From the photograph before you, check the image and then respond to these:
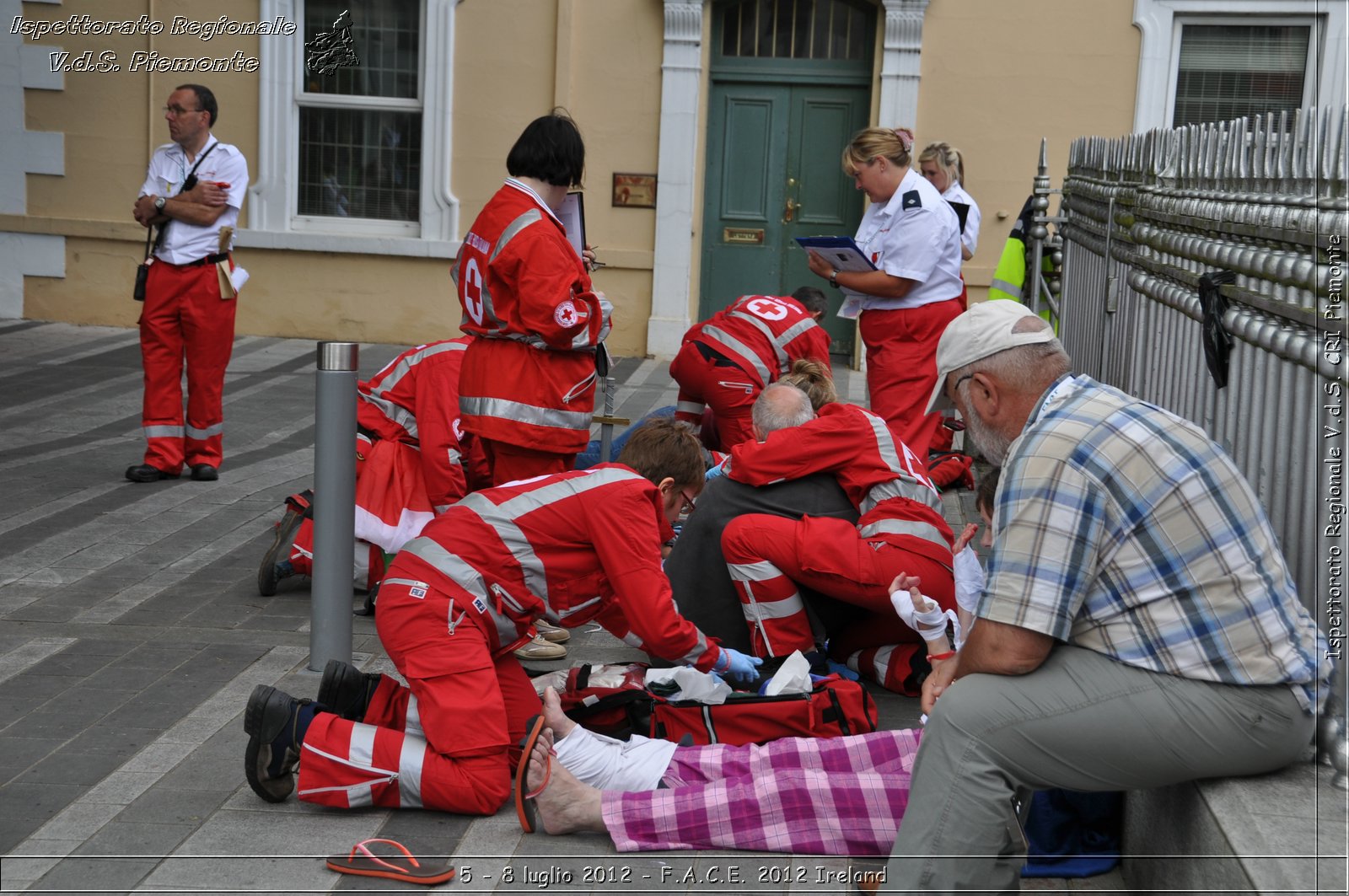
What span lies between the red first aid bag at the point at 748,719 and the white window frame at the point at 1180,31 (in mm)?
8722

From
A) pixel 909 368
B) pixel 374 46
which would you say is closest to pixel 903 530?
pixel 909 368

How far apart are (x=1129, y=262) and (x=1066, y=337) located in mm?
2166

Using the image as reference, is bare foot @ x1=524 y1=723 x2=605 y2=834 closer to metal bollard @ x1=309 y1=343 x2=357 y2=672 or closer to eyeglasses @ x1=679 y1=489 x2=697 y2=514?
eyeglasses @ x1=679 y1=489 x2=697 y2=514

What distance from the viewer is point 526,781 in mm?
3359

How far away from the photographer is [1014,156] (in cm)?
1143

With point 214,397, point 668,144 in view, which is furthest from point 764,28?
point 214,397

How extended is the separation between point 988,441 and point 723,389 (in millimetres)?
3645

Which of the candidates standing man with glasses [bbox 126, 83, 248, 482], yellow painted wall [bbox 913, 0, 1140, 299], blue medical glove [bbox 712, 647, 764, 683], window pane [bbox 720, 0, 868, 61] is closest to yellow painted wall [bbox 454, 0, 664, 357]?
window pane [bbox 720, 0, 868, 61]

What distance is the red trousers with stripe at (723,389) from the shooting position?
6633 mm

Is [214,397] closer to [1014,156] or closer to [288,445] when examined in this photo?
[288,445]

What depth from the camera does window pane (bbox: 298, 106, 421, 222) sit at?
12117 millimetres

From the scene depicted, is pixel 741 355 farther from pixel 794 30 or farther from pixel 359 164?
pixel 359 164

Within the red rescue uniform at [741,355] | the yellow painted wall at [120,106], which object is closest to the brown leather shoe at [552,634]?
the red rescue uniform at [741,355]

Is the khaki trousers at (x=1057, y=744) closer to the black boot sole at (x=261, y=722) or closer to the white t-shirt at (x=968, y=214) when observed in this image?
the black boot sole at (x=261, y=722)
